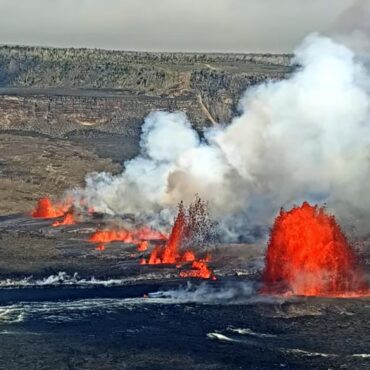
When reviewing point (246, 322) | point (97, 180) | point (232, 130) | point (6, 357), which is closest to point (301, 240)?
point (246, 322)

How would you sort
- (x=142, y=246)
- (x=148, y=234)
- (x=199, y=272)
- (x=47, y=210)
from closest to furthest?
1. (x=199, y=272)
2. (x=142, y=246)
3. (x=148, y=234)
4. (x=47, y=210)

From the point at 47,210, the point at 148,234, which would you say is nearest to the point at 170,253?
the point at 148,234

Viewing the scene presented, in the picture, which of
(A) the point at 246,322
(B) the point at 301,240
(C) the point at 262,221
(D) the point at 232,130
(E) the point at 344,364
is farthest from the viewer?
(D) the point at 232,130

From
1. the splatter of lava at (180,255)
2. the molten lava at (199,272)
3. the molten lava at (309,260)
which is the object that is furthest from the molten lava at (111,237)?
the molten lava at (309,260)

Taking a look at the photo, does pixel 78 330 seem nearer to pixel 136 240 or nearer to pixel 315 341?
pixel 315 341

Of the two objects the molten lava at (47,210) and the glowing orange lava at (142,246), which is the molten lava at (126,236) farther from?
the molten lava at (47,210)

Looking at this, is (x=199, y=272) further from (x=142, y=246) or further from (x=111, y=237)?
(x=111, y=237)
